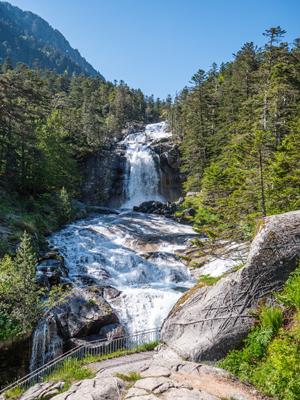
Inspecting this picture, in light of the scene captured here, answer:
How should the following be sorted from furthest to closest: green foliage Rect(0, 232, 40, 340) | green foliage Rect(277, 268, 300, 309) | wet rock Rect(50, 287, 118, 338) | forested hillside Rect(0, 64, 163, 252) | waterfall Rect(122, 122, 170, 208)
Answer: waterfall Rect(122, 122, 170, 208) → forested hillside Rect(0, 64, 163, 252) → wet rock Rect(50, 287, 118, 338) → green foliage Rect(0, 232, 40, 340) → green foliage Rect(277, 268, 300, 309)

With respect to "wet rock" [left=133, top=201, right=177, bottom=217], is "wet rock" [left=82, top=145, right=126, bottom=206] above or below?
above

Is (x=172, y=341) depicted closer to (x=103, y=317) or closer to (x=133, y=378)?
(x=133, y=378)

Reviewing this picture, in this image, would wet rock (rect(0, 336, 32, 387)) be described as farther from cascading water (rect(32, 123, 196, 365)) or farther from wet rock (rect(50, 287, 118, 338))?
wet rock (rect(50, 287, 118, 338))

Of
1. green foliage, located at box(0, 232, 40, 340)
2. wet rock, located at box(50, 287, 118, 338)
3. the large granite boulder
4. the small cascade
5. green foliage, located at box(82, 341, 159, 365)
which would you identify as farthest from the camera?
wet rock, located at box(50, 287, 118, 338)

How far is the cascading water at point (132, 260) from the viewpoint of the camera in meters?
20.0

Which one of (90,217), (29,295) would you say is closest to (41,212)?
(90,217)

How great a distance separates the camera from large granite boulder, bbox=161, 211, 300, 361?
10.1 meters

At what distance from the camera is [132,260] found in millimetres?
26672

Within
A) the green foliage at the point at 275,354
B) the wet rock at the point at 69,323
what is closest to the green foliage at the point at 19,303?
the wet rock at the point at 69,323

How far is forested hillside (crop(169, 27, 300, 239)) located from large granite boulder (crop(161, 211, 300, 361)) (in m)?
5.50

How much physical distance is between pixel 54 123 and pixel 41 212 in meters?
22.7

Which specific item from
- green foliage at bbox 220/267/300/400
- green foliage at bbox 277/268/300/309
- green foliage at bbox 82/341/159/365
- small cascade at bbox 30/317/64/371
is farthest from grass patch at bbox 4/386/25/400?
green foliage at bbox 277/268/300/309

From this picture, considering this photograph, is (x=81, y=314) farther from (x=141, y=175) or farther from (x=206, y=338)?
(x=141, y=175)

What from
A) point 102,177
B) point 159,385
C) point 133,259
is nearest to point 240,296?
point 159,385
